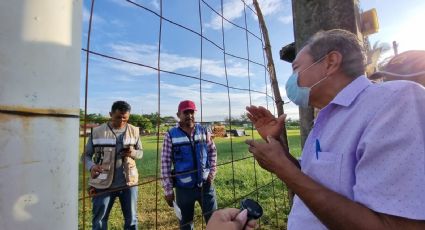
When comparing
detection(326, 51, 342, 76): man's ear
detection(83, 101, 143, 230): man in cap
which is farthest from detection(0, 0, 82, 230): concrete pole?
detection(83, 101, 143, 230): man in cap

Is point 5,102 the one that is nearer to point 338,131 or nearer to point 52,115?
point 52,115

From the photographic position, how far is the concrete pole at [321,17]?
1851 mm

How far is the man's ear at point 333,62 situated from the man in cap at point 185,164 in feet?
7.30

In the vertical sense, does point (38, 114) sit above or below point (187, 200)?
above

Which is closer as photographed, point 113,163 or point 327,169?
point 327,169

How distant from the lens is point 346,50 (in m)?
1.17

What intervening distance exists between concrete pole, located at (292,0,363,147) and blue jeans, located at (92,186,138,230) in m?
2.23

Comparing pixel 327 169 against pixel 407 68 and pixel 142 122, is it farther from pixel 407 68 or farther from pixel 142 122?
pixel 142 122

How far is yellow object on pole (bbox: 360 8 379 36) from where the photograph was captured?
1.98 m

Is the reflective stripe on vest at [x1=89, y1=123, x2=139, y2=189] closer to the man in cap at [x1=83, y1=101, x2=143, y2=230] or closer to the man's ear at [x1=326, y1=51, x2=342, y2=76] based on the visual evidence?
the man in cap at [x1=83, y1=101, x2=143, y2=230]

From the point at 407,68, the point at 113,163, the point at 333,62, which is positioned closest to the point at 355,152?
the point at 333,62

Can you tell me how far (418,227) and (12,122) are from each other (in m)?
0.91

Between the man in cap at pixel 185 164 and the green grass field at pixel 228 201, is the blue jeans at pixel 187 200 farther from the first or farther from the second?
the green grass field at pixel 228 201

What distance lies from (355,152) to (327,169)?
4.3 inches
